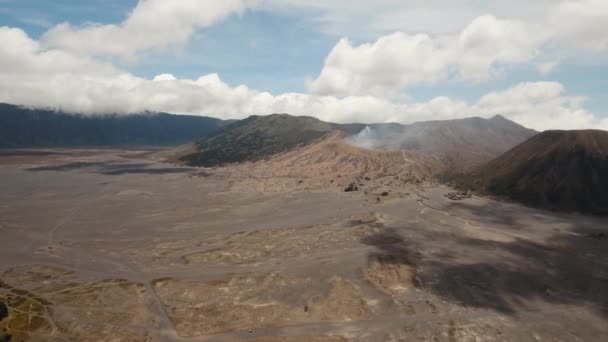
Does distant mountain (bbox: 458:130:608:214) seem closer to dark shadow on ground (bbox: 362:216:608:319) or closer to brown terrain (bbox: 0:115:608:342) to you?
brown terrain (bbox: 0:115:608:342)

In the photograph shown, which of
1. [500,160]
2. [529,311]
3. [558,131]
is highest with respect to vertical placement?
[558,131]

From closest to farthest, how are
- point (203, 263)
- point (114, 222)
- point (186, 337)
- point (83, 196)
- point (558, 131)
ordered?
1. point (186, 337)
2. point (203, 263)
3. point (114, 222)
4. point (83, 196)
5. point (558, 131)

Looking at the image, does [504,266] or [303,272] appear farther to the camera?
[504,266]

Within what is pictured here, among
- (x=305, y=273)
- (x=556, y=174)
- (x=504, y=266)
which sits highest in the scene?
(x=556, y=174)

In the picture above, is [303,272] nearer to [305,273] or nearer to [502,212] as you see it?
[305,273]

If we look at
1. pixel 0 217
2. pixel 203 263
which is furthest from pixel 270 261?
pixel 0 217

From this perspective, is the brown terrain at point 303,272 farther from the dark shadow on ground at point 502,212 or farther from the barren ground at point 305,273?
the dark shadow on ground at point 502,212

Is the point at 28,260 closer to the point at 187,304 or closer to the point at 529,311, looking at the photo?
the point at 187,304

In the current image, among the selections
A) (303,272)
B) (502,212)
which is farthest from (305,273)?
(502,212)
